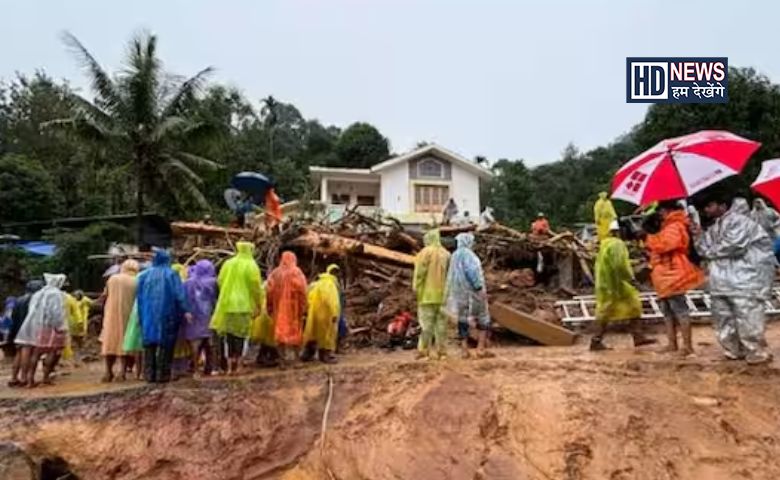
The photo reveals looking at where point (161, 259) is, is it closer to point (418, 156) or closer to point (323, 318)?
point (323, 318)

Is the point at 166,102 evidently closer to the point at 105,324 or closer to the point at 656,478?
the point at 105,324

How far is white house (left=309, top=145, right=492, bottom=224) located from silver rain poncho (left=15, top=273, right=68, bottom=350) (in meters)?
21.6

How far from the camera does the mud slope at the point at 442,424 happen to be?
20.5 ft

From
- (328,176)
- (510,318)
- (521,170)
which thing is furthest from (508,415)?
(521,170)

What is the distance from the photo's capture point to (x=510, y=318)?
998 centimetres

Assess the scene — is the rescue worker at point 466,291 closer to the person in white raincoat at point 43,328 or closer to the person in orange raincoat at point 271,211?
the person in white raincoat at point 43,328

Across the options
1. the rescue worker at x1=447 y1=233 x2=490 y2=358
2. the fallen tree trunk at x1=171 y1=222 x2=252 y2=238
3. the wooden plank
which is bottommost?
the wooden plank

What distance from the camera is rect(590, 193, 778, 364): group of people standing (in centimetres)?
668

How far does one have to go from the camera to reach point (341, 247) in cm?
1263

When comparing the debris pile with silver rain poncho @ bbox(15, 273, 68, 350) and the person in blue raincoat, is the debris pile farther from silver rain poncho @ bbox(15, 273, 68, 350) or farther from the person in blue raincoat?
silver rain poncho @ bbox(15, 273, 68, 350)

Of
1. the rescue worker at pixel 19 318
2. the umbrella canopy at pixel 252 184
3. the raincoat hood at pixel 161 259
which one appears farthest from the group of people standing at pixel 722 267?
the umbrella canopy at pixel 252 184

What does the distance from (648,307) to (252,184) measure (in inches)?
294

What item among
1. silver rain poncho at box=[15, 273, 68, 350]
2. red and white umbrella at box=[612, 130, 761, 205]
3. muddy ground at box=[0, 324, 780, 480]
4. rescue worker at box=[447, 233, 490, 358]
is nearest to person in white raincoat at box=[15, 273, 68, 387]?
silver rain poncho at box=[15, 273, 68, 350]

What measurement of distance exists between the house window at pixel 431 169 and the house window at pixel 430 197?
1.65ft
